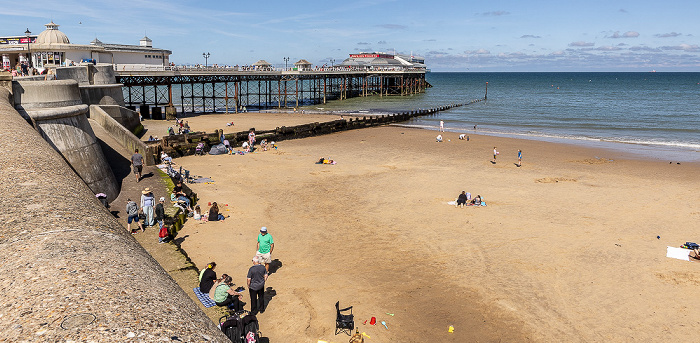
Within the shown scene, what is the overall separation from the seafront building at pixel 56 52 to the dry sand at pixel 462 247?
64.9 feet

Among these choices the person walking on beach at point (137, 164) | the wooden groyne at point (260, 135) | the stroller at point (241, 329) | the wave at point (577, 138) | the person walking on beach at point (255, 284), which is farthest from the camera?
the wave at point (577, 138)

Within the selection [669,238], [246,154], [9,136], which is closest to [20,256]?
[9,136]

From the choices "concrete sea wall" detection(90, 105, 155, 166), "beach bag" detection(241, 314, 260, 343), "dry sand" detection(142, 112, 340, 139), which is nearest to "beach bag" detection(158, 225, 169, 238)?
"beach bag" detection(241, 314, 260, 343)

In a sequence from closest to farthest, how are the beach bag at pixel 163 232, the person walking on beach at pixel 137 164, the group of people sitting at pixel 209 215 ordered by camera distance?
the beach bag at pixel 163 232
the group of people sitting at pixel 209 215
the person walking on beach at pixel 137 164

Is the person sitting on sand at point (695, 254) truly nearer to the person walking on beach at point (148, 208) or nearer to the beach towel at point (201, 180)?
the person walking on beach at point (148, 208)

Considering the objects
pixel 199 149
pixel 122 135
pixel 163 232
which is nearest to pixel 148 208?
pixel 163 232

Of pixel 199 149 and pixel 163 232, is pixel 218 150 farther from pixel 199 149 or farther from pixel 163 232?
pixel 163 232

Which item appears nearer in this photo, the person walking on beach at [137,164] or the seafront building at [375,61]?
the person walking on beach at [137,164]

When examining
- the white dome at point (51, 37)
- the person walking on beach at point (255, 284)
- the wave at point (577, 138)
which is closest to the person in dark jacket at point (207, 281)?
the person walking on beach at point (255, 284)

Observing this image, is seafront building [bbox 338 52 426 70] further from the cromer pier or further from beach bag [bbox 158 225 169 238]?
beach bag [bbox 158 225 169 238]

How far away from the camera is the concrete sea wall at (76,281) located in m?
3.51

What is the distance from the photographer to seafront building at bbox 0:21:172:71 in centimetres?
3694

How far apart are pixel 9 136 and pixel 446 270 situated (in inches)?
402

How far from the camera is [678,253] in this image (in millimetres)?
14086
